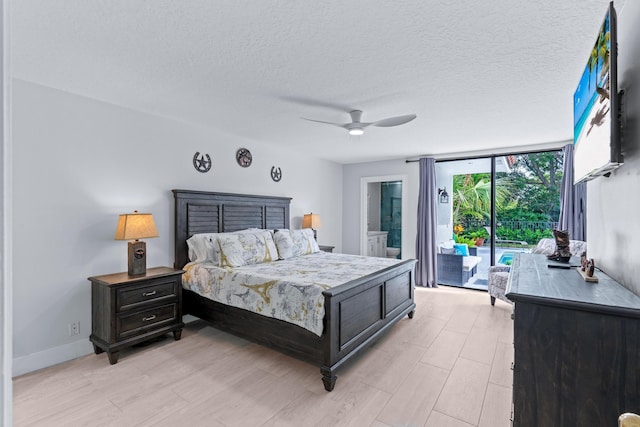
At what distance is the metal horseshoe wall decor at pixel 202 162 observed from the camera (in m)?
3.89

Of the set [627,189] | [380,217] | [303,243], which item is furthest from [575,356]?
[380,217]

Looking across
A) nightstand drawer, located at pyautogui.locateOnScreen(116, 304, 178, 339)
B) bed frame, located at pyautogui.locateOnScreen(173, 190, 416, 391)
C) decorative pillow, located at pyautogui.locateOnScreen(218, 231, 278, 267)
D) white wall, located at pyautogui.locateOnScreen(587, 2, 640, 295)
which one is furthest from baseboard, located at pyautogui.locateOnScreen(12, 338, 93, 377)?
white wall, located at pyautogui.locateOnScreen(587, 2, 640, 295)

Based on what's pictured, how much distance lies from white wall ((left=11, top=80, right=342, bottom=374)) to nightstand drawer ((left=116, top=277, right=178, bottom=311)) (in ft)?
1.53

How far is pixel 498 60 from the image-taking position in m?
2.24

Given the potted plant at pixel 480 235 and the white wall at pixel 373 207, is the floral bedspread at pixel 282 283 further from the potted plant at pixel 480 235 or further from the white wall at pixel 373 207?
the white wall at pixel 373 207

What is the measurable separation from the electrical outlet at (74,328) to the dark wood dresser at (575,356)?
11.5 feet

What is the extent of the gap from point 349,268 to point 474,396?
1579 mm

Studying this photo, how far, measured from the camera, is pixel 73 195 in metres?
2.89

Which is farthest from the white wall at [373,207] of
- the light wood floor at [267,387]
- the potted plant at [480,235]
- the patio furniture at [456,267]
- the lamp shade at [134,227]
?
the lamp shade at [134,227]

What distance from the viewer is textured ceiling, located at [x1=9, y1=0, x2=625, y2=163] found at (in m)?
1.74

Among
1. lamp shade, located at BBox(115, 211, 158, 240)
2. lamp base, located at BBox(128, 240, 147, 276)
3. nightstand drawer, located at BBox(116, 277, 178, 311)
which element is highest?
lamp shade, located at BBox(115, 211, 158, 240)

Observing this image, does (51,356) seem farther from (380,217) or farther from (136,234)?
(380,217)

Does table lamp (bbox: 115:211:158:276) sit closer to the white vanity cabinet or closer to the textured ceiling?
the textured ceiling

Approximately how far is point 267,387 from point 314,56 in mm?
2504
